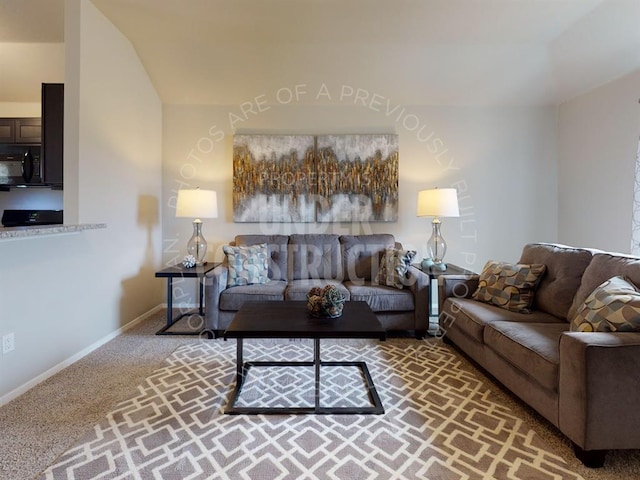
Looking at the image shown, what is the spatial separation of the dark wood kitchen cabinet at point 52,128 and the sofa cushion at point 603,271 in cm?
395

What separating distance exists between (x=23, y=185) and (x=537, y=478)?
448 cm

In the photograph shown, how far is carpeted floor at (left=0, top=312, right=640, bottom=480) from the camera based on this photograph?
1.44 metres

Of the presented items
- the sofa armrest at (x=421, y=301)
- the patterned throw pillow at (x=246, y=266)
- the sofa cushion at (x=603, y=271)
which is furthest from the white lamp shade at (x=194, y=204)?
the sofa cushion at (x=603, y=271)

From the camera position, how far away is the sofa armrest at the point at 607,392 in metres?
1.40

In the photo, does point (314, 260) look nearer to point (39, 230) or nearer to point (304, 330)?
point (304, 330)

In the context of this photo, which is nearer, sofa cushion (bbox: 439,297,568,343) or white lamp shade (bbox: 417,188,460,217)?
sofa cushion (bbox: 439,297,568,343)

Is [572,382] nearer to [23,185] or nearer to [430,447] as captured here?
[430,447]

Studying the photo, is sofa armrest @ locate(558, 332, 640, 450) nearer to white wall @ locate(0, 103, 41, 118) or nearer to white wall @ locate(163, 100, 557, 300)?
white wall @ locate(163, 100, 557, 300)

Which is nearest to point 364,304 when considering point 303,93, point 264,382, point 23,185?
point 264,382

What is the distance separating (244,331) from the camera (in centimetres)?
181

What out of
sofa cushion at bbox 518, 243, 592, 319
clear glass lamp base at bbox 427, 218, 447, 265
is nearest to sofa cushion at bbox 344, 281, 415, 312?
clear glass lamp base at bbox 427, 218, 447, 265

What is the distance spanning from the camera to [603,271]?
2.00 m

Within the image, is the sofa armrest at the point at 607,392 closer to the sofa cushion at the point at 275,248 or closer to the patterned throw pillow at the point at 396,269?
the patterned throw pillow at the point at 396,269

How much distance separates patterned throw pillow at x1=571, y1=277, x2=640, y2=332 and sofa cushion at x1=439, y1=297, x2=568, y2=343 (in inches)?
16.5
